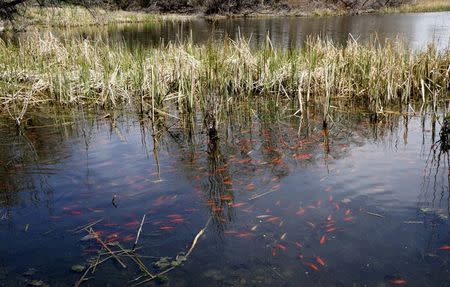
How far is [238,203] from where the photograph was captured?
191 inches

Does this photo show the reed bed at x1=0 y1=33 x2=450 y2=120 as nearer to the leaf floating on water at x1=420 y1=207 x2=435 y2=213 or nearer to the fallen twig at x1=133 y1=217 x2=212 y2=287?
the leaf floating on water at x1=420 y1=207 x2=435 y2=213

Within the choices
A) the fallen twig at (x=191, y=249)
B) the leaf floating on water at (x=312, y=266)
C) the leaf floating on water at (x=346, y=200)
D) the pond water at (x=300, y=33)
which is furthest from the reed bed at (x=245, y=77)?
the leaf floating on water at (x=312, y=266)

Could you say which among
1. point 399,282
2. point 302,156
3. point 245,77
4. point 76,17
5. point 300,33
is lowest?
point 399,282

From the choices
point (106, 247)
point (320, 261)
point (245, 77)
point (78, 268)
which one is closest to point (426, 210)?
point (320, 261)

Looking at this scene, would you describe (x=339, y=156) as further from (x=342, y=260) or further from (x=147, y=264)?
(x=147, y=264)

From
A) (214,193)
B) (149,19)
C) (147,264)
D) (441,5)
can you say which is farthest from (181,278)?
(441,5)

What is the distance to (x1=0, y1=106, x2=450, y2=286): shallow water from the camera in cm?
366

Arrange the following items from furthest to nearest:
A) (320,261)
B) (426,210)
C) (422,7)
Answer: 1. (422,7)
2. (426,210)
3. (320,261)

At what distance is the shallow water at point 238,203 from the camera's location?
366 cm

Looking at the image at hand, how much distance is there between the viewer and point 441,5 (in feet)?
152

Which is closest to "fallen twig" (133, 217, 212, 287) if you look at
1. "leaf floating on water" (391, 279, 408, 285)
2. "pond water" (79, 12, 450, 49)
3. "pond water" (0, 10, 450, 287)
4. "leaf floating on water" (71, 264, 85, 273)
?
"pond water" (0, 10, 450, 287)

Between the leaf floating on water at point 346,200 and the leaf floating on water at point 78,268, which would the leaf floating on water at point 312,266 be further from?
the leaf floating on water at point 78,268

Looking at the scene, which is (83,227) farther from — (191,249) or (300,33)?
(300,33)

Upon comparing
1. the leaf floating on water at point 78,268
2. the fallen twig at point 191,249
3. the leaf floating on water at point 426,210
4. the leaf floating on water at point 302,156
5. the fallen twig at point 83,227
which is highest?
the leaf floating on water at point 302,156
